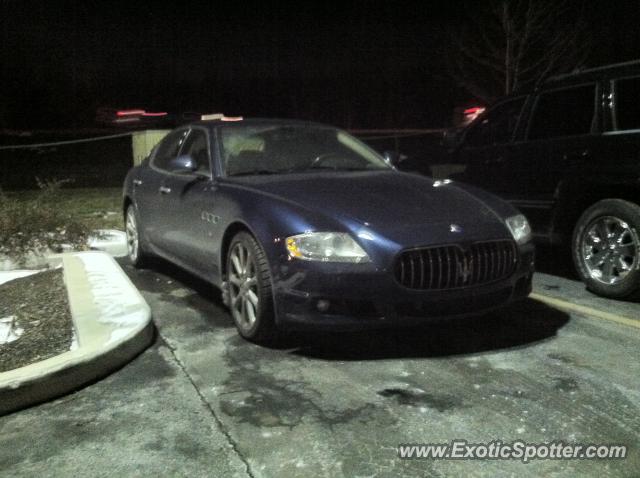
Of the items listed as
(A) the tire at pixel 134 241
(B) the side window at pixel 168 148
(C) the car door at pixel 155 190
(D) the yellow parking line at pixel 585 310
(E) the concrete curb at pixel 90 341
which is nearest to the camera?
(E) the concrete curb at pixel 90 341

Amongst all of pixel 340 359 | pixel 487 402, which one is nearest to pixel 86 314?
pixel 340 359

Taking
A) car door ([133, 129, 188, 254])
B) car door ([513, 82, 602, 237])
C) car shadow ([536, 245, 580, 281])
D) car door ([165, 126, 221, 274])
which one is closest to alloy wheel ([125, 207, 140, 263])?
car door ([133, 129, 188, 254])

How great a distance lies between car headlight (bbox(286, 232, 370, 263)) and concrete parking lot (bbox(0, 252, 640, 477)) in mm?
605

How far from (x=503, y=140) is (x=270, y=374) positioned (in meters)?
3.76

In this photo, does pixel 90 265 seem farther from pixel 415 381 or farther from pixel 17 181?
pixel 17 181

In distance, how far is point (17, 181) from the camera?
64.1 ft

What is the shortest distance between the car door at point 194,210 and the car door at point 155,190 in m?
0.16

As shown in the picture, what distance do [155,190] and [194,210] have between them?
3.69 ft

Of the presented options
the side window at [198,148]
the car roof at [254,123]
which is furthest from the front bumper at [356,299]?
the car roof at [254,123]

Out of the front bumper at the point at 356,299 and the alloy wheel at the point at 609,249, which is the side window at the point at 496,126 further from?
the front bumper at the point at 356,299

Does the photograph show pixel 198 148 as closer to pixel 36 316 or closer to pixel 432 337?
pixel 36 316

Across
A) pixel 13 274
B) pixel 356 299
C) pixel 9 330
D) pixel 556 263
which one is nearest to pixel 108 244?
pixel 13 274

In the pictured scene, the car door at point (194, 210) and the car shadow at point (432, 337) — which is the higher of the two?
the car door at point (194, 210)

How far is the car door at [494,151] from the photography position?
246 inches
